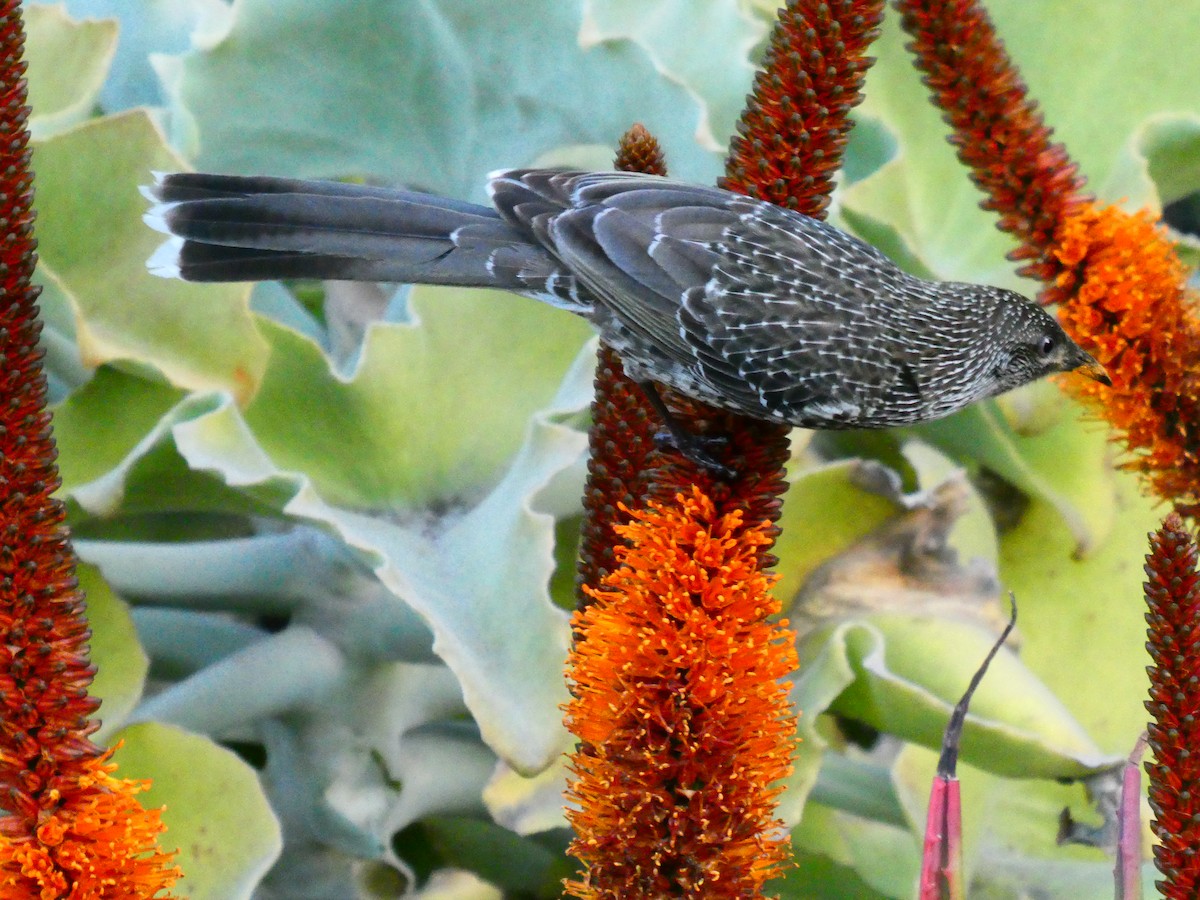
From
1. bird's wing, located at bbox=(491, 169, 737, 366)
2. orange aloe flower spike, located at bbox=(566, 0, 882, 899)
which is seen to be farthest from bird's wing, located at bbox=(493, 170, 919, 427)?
orange aloe flower spike, located at bbox=(566, 0, 882, 899)

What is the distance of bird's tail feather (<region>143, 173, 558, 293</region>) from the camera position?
3.93 ft

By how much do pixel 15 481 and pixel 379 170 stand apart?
0.87m

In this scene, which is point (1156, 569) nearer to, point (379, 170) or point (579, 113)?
point (579, 113)

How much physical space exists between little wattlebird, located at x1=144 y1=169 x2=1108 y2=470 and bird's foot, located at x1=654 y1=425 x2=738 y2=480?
0.09m

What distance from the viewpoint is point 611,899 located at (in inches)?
33.0

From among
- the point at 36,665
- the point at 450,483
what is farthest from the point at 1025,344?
the point at 36,665

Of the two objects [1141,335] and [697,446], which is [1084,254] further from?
[697,446]

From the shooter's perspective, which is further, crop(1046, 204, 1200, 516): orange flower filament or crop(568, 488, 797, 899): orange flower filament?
crop(1046, 204, 1200, 516): orange flower filament

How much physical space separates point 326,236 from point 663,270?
0.29 meters

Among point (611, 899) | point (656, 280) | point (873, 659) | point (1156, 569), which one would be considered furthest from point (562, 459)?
point (1156, 569)

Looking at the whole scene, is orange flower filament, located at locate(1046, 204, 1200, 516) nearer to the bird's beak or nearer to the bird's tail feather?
the bird's beak

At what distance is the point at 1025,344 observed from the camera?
1.31 metres

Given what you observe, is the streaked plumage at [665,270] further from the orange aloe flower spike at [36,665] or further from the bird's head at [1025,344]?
the orange aloe flower spike at [36,665]

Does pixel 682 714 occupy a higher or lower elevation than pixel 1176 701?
lower
